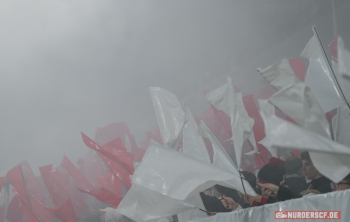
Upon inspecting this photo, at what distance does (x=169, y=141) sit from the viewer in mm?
4520

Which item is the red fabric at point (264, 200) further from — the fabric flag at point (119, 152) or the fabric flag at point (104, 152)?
the fabric flag at point (119, 152)

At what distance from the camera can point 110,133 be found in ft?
44.7

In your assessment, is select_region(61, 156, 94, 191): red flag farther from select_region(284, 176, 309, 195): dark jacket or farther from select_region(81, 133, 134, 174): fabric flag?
select_region(284, 176, 309, 195): dark jacket

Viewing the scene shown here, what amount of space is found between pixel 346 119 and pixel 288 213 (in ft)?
4.90

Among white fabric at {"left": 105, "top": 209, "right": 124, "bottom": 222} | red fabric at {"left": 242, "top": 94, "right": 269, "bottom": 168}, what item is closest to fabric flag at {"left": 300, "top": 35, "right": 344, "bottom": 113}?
red fabric at {"left": 242, "top": 94, "right": 269, "bottom": 168}

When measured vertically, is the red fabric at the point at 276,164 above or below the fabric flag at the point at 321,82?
below

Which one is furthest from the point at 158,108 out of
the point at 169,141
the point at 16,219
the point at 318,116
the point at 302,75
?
the point at 16,219

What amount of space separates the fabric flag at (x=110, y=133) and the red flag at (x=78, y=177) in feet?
10.3

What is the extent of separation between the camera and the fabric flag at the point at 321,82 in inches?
128

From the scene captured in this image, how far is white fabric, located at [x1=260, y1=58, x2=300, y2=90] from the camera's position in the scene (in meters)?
2.50

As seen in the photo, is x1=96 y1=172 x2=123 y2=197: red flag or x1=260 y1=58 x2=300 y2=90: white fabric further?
x1=96 y1=172 x2=123 y2=197: red flag

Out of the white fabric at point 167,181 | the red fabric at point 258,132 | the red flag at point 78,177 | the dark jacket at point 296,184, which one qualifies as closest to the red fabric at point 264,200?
the white fabric at point 167,181

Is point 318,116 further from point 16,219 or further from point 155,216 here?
point 16,219

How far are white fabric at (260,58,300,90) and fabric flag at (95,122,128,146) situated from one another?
11.5 m
